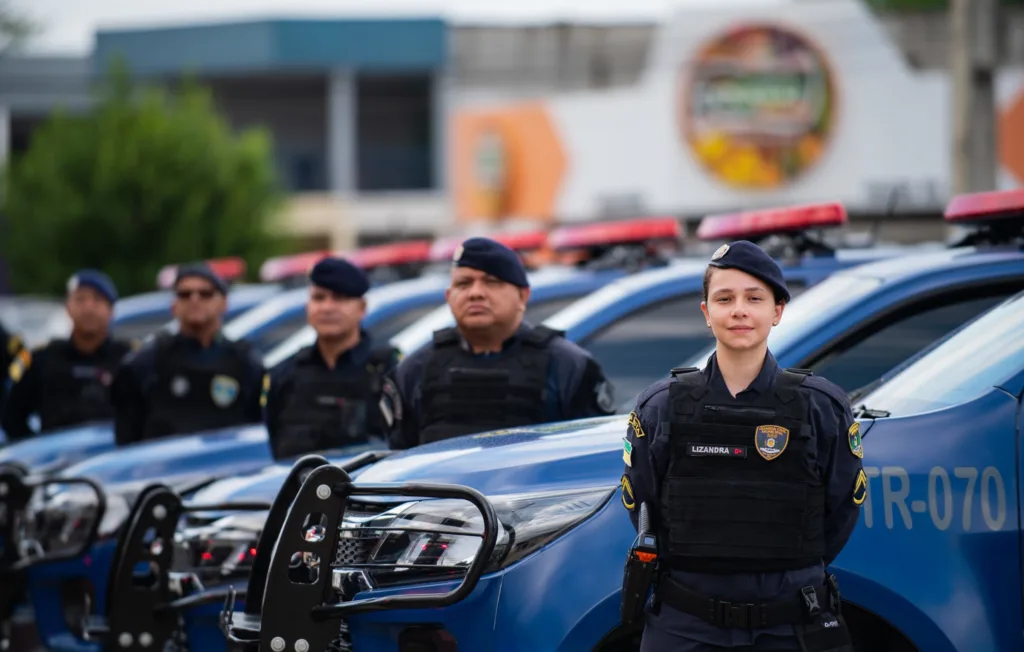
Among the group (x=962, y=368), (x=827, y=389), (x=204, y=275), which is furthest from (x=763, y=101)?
(x=827, y=389)

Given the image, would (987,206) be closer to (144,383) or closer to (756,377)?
(756,377)

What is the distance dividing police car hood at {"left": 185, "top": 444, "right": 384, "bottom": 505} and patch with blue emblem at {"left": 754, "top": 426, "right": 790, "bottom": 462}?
1982mm

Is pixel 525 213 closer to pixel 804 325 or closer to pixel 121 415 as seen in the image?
pixel 121 415

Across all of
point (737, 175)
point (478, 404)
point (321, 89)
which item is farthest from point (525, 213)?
point (478, 404)

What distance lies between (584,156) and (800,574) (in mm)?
26744

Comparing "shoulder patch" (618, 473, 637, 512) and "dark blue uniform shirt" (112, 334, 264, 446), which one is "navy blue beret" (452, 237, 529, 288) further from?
"dark blue uniform shirt" (112, 334, 264, 446)

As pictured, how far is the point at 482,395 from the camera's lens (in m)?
5.13

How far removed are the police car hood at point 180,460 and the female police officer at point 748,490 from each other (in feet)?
9.82

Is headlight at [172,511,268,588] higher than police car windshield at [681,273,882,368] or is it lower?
lower

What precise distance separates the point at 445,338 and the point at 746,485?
195 cm

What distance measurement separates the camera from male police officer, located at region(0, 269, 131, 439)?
8695 mm

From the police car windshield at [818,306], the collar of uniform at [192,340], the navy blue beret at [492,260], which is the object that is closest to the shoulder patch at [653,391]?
the police car windshield at [818,306]

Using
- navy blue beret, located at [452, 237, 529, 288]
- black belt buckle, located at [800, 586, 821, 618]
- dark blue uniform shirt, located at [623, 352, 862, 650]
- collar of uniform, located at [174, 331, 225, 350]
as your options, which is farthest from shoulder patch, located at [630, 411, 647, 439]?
collar of uniform, located at [174, 331, 225, 350]

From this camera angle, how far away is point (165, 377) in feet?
24.7
